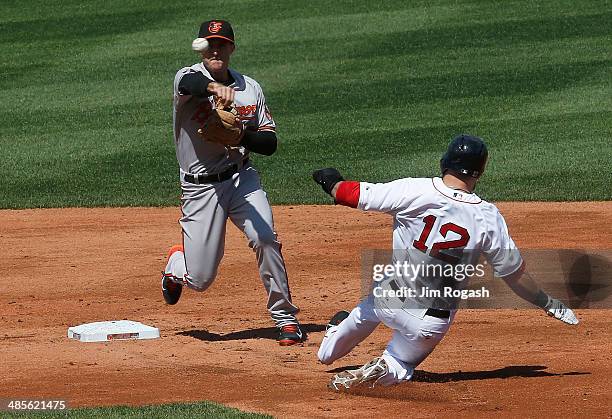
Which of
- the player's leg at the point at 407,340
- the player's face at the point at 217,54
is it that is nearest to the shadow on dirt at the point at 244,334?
the player's leg at the point at 407,340

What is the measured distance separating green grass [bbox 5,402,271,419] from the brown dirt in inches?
7.8

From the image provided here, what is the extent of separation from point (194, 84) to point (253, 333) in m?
1.84

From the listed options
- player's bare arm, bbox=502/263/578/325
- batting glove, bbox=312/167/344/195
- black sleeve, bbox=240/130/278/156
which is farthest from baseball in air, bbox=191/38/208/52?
player's bare arm, bbox=502/263/578/325

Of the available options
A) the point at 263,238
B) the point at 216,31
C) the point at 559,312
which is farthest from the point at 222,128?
the point at 559,312

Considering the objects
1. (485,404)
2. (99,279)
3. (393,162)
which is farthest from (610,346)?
(393,162)

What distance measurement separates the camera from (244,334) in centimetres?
792

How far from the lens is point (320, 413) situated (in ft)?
19.6

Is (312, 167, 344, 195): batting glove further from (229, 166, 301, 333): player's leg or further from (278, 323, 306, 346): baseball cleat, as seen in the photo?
(278, 323, 306, 346): baseball cleat

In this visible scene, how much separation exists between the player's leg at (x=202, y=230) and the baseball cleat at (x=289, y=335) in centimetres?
60

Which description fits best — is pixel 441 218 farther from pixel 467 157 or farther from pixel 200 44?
pixel 200 44

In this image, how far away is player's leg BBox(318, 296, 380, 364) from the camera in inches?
254

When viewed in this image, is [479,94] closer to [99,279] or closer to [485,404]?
[99,279]

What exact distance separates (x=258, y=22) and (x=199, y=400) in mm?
15385

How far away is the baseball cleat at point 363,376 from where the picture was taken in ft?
20.4
